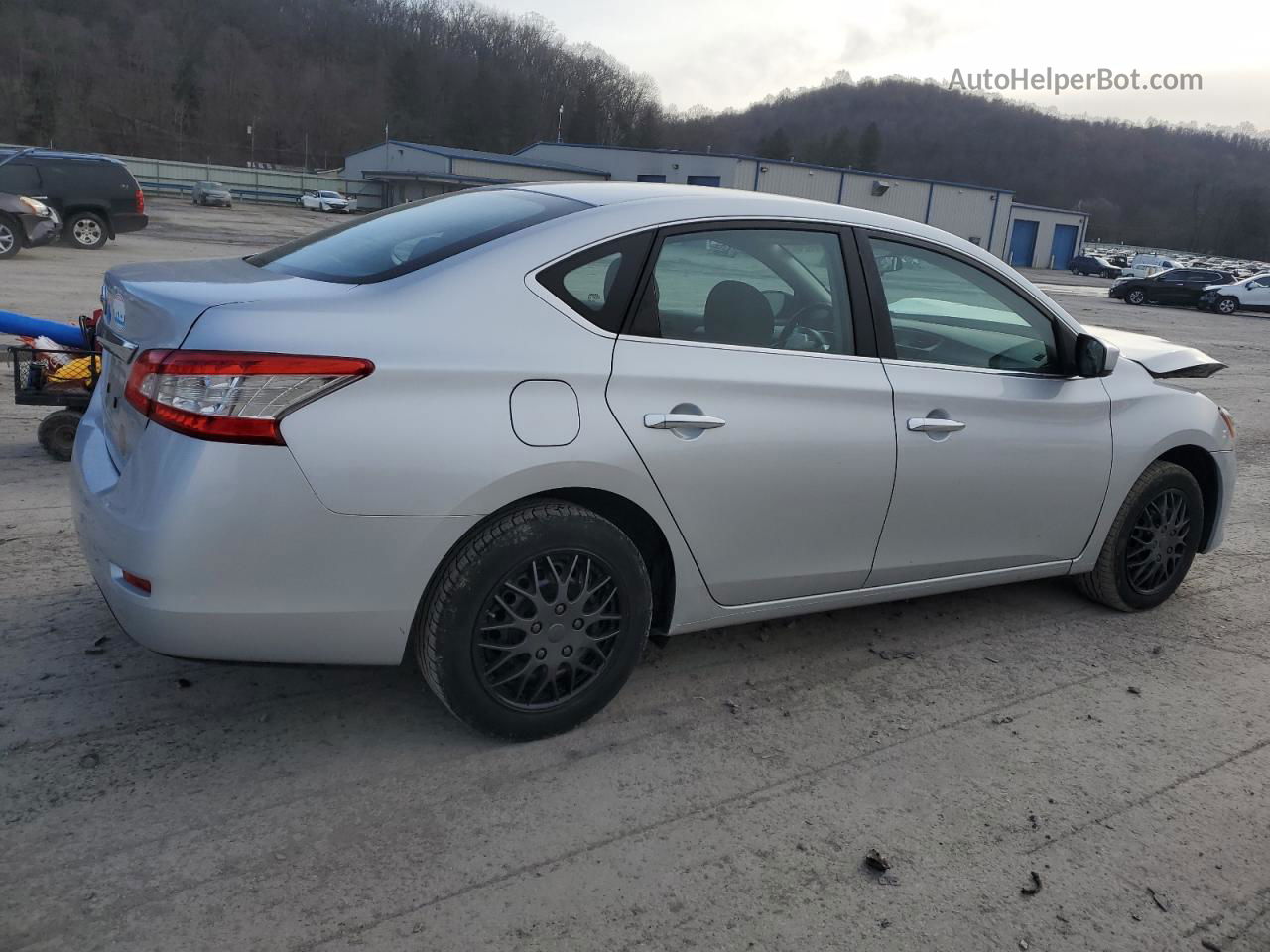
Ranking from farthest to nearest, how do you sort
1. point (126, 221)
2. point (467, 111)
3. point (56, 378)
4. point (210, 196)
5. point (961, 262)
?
point (467, 111), point (210, 196), point (126, 221), point (56, 378), point (961, 262)

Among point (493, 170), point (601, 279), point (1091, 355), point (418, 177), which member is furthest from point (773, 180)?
point (601, 279)

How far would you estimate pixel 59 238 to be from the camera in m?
20.1

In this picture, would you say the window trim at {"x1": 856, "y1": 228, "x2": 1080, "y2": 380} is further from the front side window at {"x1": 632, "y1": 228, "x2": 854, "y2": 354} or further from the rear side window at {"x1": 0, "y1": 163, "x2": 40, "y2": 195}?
the rear side window at {"x1": 0, "y1": 163, "x2": 40, "y2": 195}

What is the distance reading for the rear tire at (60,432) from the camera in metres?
5.84

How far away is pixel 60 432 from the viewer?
587cm

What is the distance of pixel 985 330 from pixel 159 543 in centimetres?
311

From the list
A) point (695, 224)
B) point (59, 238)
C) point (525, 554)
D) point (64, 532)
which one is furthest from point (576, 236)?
point (59, 238)

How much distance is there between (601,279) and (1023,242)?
76.4m

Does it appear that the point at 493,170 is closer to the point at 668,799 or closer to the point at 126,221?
the point at 126,221

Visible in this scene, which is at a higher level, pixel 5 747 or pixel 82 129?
pixel 82 129

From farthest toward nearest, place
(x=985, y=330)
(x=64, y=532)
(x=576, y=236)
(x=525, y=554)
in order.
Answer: (x=64, y=532) < (x=985, y=330) < (x=576, y=236) < (x=525, y=554)

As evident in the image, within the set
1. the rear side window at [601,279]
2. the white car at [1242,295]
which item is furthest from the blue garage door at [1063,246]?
the rear side window at [601,279]

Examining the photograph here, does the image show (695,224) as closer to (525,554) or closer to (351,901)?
(525,554)

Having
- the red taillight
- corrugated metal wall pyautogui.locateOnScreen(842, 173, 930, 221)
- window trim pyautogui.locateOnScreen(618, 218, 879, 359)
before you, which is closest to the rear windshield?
window trim pyautogui.locateOnScreen(618, 218, 879, 359)
